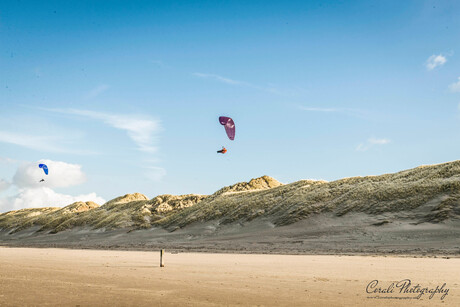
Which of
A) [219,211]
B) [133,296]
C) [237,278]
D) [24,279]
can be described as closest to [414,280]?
[237,278]

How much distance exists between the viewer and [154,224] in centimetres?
6944

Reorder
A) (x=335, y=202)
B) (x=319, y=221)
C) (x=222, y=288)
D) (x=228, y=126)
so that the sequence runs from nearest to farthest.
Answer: (x=222, y=288) < (x=228, y=126) < (x=319, y=221) < (x=335, y=202)

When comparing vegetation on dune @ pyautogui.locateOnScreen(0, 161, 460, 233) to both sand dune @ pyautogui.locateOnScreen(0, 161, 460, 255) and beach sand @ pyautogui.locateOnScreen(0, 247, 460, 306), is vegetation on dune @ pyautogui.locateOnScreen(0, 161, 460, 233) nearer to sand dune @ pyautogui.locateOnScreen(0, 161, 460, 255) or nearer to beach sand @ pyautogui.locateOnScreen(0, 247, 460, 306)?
sand dune @ pyautogui.locateOnScreen(0, 161, 460, 255)

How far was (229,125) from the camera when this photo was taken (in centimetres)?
3647

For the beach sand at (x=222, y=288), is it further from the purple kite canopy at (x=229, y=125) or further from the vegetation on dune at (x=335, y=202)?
the vegetation on dune at (x=335, y=202)

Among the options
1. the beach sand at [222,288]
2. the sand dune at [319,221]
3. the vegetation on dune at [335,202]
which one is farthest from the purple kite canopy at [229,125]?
the beach sand at [222,288]

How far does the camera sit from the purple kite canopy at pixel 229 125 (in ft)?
117

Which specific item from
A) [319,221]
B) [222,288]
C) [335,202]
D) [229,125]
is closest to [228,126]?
[229,125]

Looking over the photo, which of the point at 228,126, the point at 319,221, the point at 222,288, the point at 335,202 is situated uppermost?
the point at 228,126

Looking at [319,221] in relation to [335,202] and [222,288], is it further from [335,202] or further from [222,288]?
[222,288]

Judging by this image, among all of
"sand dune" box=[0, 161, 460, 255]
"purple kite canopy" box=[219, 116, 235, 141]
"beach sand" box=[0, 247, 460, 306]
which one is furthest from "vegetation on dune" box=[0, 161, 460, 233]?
"beach sand" box=[0, 247, 460, 306]

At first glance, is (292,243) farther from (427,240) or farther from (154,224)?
(154,224)

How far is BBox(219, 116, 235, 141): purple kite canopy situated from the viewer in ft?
117

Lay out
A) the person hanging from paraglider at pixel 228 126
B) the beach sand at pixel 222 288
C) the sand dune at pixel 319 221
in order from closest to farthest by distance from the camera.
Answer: the beach sand at pixel 222 288 < the sand dune at pixel 319 221 < the person hanging from paraglider at pixel 228 126
